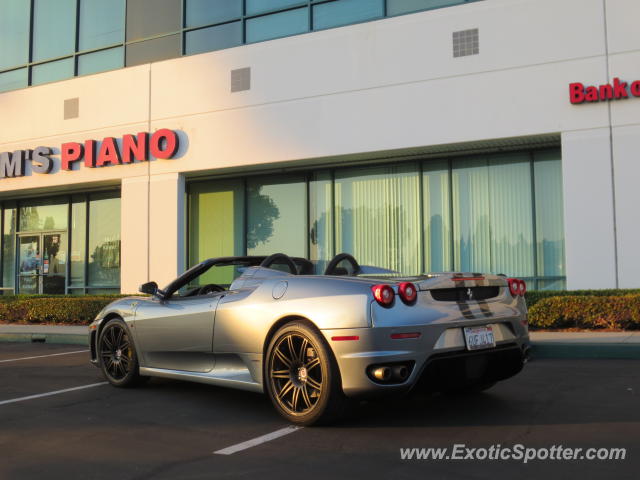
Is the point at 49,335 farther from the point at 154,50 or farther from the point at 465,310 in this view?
the point at 465,310

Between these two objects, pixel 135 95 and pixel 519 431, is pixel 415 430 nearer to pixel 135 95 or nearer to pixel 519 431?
pixel 519 431

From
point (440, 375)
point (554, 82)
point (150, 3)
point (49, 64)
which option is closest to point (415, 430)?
point (440, 375)

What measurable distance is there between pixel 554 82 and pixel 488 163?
7.25 feet

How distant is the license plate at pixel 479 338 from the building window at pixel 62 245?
47.0ft

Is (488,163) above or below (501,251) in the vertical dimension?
above

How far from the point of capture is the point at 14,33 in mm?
18281

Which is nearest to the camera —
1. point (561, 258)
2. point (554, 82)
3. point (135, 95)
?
point (554, 82)

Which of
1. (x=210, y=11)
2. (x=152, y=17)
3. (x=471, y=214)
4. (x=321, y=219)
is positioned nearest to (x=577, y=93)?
(x=471, y=214)

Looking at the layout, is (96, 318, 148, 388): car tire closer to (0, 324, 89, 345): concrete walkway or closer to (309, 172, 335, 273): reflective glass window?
(0, 324, 89, 345): concrete walkway

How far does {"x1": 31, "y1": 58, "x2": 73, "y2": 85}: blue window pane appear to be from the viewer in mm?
17156

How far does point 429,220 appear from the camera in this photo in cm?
1364

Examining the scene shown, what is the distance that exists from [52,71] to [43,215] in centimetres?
431

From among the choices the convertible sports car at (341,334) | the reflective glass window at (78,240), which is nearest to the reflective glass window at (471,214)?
the convertible sports car at (341,334)

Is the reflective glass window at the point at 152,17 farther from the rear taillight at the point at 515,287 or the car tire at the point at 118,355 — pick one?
the rear taillight at the point at 515,287
